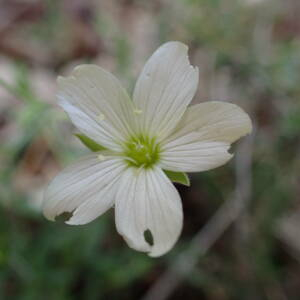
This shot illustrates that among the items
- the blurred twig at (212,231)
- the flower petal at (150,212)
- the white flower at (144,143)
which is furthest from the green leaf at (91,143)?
the blurred twig at (212,231)

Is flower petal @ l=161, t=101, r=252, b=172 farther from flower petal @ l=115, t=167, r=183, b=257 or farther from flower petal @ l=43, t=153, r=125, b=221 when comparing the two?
flower petal @ l=43, t=153, r=125, b=221

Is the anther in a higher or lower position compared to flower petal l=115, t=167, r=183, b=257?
higher

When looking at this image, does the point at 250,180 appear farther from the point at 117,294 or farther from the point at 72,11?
the point at 72,11

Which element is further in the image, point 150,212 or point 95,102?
point 95,102

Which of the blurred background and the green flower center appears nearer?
the green flower center

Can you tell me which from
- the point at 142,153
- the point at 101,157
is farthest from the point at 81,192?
the point at 142,153

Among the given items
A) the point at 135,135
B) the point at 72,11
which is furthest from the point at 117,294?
the point at 72,11

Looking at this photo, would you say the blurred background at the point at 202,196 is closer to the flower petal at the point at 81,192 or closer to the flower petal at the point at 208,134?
the flower petal at the point at 81,192

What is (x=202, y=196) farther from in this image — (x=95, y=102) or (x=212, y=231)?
(x=95, y=102)

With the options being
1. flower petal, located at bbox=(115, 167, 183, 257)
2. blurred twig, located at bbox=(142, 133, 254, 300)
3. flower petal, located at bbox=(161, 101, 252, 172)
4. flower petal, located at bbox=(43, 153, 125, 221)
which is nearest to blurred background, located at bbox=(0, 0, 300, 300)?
blurred twig, located at bbox=(142, 133, 254, 300)
